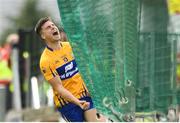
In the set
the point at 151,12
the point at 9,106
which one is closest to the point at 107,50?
the point at 151,12

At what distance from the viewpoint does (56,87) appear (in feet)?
31.8

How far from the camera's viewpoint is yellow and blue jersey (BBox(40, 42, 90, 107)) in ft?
32.0

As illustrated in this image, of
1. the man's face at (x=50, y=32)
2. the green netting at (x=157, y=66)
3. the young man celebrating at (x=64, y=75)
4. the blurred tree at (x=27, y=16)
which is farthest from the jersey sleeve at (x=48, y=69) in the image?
the blurred tree at (x=27, y=16)

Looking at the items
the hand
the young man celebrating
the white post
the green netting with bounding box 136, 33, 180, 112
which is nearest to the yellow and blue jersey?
the young man celebrating

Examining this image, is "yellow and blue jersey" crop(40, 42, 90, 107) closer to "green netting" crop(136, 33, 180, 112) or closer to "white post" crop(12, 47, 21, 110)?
"green netting" crop(136, 33, 180, 112)

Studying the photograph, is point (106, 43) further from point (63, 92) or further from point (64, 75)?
point (63, 92)

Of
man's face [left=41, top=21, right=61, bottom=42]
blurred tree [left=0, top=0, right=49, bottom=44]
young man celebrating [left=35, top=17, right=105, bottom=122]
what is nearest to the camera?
man's face [left=41, top=21, right=61, bottom=42]

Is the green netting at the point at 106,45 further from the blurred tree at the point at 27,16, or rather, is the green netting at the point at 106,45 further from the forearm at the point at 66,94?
the blurred tree at the point at 27,16

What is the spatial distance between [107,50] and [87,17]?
1.31ft

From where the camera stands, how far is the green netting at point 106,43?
32.3ft

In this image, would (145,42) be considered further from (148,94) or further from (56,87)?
(56,87)

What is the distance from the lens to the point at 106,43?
9906mm

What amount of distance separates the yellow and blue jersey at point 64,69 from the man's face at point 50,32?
7.9 inches

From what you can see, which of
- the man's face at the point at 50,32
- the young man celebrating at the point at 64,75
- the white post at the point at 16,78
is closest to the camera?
the man's face at the point at 50,32
